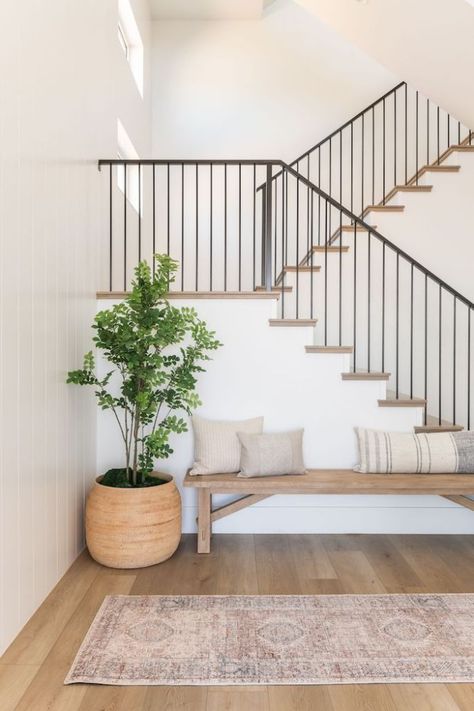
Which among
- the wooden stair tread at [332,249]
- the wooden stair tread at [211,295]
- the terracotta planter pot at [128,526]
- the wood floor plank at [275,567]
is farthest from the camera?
the wooden stair tread at [332,249]

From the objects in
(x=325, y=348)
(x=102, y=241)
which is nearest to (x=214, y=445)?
(x=325, y=348)

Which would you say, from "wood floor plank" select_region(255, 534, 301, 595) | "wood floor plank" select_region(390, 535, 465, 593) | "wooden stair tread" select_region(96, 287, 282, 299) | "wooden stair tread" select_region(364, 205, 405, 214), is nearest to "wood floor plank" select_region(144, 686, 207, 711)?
"wood floor plank" select_region(255, 534, 301, 595)

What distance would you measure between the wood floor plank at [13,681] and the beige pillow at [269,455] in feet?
5.12

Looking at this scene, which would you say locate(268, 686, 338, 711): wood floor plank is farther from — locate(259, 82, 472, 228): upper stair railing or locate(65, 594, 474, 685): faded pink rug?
locate(259, 82, 472, 228): upper stair railing

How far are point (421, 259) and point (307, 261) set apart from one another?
1.08 metres

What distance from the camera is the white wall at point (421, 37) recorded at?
3617 mm

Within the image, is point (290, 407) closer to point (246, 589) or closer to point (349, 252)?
point (246, 589)

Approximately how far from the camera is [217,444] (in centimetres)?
333

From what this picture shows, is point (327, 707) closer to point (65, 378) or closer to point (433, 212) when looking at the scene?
point (65, 378)

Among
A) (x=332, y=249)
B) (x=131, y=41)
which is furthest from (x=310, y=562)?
(x=131, y=41)

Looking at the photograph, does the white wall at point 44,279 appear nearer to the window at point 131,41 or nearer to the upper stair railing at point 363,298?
the upper stair railing at point 363,298

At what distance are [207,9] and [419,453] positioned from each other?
551 centimetres

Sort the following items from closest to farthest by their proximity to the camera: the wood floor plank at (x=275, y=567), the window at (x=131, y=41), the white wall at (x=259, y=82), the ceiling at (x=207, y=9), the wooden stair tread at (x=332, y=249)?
1. the wood floor plank at (x=275, y=567)
2. the wooden stair tread at (x=332, y=249)
3. the window at (x=131, y=41)
4. the ceiling at (x=207, y=9)
5. the white wall at (x=259, y=82)

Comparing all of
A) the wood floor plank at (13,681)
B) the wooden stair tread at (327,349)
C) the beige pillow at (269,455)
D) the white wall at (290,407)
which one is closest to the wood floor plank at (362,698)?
the wood floor plank at (13,681)
